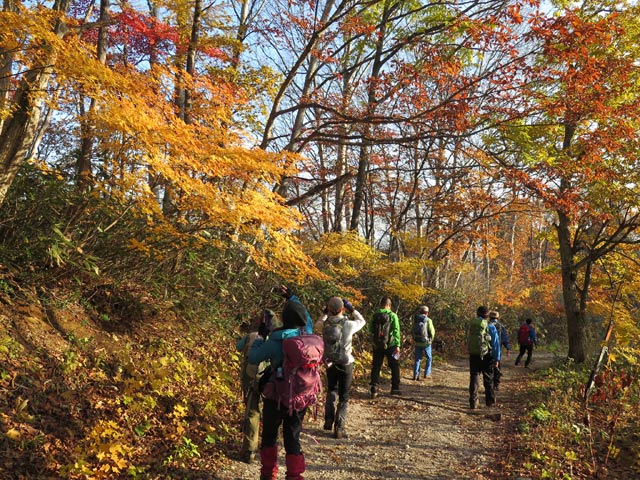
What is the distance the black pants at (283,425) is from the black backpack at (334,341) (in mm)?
1705

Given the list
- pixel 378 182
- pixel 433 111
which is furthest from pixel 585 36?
pixel 378 182

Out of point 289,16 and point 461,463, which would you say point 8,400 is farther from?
point 289,16

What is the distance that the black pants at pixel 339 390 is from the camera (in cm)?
552

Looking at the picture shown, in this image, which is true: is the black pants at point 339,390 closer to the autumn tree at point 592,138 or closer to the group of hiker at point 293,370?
the group of hiker at point 293,370

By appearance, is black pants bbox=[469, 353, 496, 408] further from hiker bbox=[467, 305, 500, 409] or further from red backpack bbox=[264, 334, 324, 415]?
red backpack bbox=[264, 334, 324, 415]

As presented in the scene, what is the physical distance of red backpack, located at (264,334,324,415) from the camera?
3.51m

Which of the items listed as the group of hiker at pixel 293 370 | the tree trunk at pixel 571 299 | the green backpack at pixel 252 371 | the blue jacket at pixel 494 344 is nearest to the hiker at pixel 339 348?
the group of hiker at pixel 293 370

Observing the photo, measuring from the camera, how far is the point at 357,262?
1205cm

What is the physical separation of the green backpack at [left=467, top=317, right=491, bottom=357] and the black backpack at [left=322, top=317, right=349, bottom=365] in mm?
2821

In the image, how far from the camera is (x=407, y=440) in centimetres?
561

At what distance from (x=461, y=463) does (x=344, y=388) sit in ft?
5.43

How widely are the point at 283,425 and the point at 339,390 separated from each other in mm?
2066

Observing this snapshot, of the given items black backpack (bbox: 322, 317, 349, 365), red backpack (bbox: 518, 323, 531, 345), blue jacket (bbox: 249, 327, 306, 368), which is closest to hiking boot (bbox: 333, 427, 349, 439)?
black backpack (bbox: 322, 317, 349, 365)

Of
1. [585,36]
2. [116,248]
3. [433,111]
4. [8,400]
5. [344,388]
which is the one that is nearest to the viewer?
[8,400]
